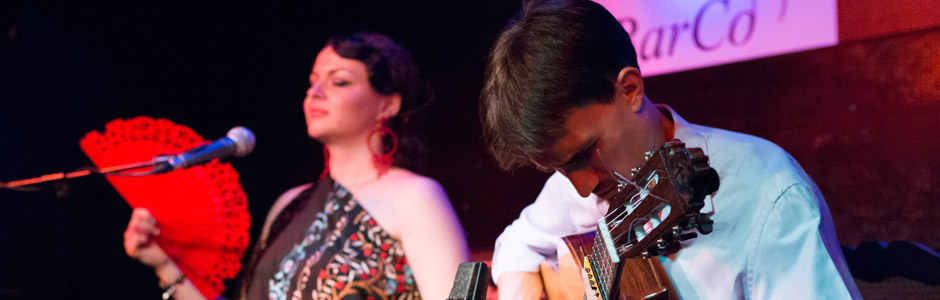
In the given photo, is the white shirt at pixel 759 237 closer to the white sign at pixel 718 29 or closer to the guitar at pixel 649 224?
the guitar at pixel 649 224

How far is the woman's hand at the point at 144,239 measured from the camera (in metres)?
2.33

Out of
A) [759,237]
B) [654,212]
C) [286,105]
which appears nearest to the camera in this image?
[654,212]

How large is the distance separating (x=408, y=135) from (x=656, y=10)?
919 millimetres

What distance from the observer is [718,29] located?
6.73 ft

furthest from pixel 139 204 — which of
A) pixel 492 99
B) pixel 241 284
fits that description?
pixel 492 99

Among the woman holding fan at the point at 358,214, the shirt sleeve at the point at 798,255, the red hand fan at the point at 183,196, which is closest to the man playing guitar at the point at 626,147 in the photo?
the shirt sleeve at the point at 798,255

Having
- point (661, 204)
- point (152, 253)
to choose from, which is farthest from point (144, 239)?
point (661, 204)

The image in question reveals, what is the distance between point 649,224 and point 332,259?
51.6 inches

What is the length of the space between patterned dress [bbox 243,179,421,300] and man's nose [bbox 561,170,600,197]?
95cm

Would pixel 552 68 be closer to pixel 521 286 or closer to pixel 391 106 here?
pixel 521 286

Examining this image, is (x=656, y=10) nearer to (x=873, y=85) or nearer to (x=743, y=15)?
(x=743, y=15)

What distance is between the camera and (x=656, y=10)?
2166 millimetres

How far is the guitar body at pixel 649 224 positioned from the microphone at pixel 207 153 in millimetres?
1057

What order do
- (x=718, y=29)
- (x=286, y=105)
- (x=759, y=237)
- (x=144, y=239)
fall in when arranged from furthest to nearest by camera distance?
(x=286, y=105)
(x=144, y=239)
(x=718, y=29)
(x=759, y=237)
